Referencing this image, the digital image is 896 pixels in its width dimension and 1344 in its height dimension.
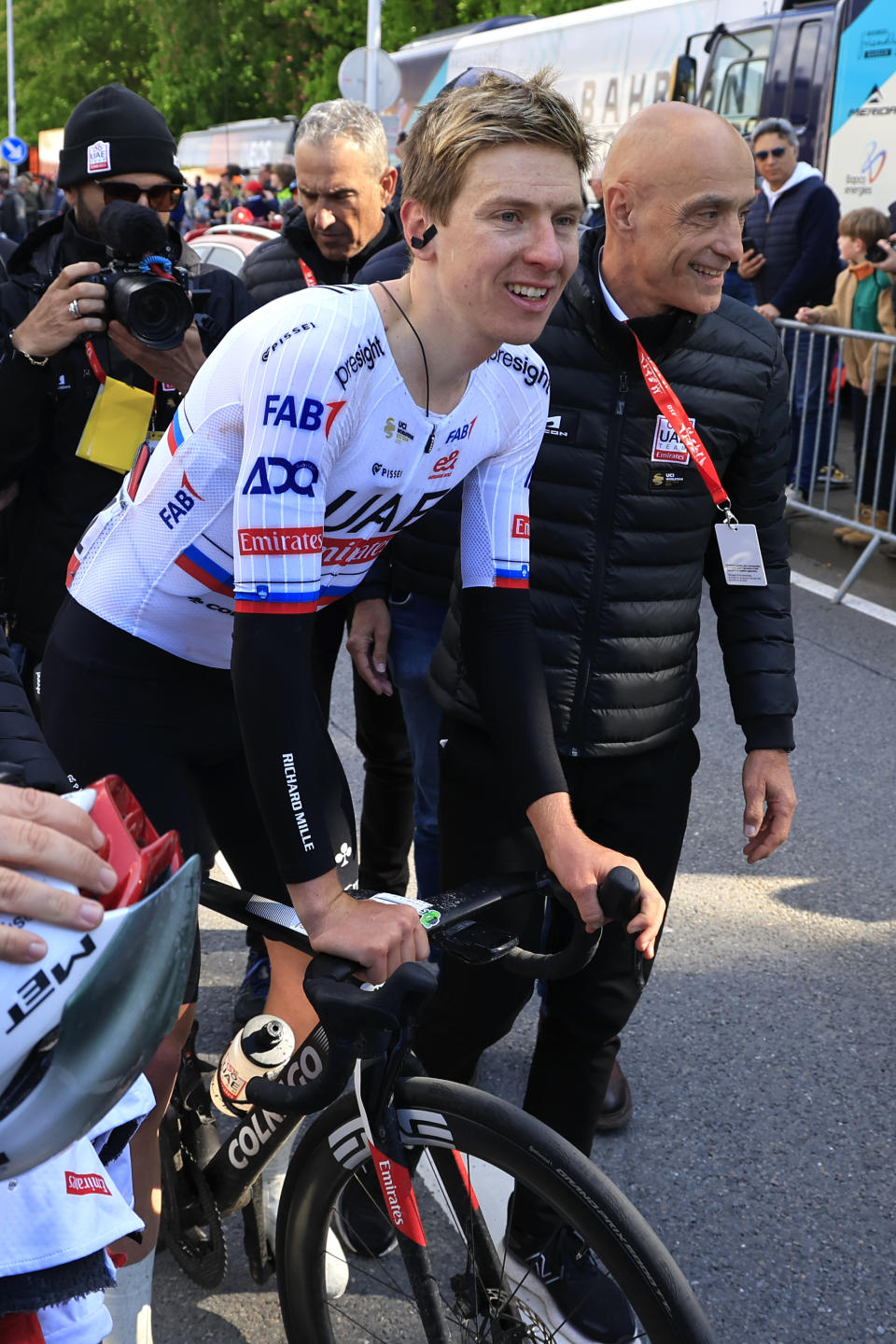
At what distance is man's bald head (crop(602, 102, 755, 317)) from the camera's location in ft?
7.65

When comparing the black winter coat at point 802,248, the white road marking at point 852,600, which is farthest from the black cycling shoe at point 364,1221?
the black winter coat at point 802,248

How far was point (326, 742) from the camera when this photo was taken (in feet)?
6.19

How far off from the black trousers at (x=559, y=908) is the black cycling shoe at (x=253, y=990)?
3.17ft

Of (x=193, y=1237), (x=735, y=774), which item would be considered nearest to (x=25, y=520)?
(x=193, y=1237)

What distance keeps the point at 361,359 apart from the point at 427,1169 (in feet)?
3.80

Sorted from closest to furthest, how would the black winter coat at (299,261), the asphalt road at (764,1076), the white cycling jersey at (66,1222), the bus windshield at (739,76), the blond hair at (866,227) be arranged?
the white cycling jersey at (66,1222) < the asphalt road at (764,1076) < the black winter coat at (299,261) < the blond hair at (866,227) < the bus windshield at (739,76)

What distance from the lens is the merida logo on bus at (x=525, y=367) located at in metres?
2.15

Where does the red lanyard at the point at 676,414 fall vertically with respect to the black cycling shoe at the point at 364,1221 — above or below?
above

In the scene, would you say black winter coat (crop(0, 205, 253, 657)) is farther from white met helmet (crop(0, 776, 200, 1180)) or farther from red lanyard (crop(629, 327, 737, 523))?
white met helmet (crop(0, 776, 200, 1180))

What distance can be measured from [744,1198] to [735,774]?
2404 mm

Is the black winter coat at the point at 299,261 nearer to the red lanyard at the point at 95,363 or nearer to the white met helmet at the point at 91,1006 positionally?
the red lanyard at the point at 95,363

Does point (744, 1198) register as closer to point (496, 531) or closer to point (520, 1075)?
point (520, 1075)

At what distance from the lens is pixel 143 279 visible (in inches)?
110

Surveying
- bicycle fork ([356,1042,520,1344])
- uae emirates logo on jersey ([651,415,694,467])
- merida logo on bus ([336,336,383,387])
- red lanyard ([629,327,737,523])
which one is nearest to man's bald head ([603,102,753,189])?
red lanyard ([629,327,737,523])
